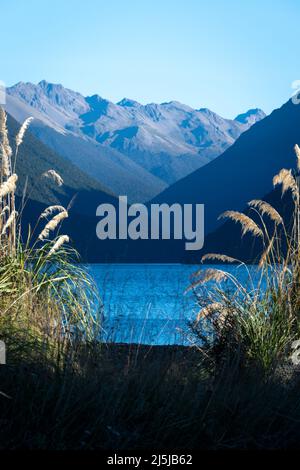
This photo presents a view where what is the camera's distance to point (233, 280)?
6727 millimetres

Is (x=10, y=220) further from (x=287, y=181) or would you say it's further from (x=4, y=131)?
(x=287, y=181)

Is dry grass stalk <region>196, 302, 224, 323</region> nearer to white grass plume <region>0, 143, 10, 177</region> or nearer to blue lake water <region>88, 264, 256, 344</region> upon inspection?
blue lake water <region>88, 264, 256, 344</region>

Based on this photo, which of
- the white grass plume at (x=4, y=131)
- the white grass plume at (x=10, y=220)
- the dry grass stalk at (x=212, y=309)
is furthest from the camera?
the white grass plume at (x=4, y=131)

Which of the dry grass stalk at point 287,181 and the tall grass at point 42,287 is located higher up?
the dry grass stalk at point 287,181

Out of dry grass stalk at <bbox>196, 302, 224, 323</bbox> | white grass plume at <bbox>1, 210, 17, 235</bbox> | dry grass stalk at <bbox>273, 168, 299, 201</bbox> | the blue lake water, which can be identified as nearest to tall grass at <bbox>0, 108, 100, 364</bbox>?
white grass plume at <bbox>1, 210, 17, 235</bbox>

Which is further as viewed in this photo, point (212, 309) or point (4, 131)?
point (4, 131)

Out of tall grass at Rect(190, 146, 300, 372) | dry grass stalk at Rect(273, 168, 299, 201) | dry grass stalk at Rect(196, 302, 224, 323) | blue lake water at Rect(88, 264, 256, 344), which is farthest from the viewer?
dry grass stalk at Rect(273, 168, 299, 201)

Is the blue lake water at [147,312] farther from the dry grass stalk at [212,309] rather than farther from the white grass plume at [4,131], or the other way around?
the white grass plume at [4,131]

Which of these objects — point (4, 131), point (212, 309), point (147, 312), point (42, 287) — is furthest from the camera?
point (4, 131)

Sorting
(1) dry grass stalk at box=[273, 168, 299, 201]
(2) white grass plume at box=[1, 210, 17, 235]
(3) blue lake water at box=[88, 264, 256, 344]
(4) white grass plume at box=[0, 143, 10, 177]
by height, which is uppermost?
(4) white grass plume at box=[0, 143, 10, 177]

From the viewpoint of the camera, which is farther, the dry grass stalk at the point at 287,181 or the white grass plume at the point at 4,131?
the white grass plume at the point at 4,131

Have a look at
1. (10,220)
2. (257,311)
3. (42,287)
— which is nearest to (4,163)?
(10,220)

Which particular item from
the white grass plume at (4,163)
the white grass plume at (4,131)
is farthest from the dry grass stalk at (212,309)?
the white grass plume at (4,131)

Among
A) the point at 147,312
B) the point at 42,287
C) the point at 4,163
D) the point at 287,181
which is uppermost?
the point at 4,163
